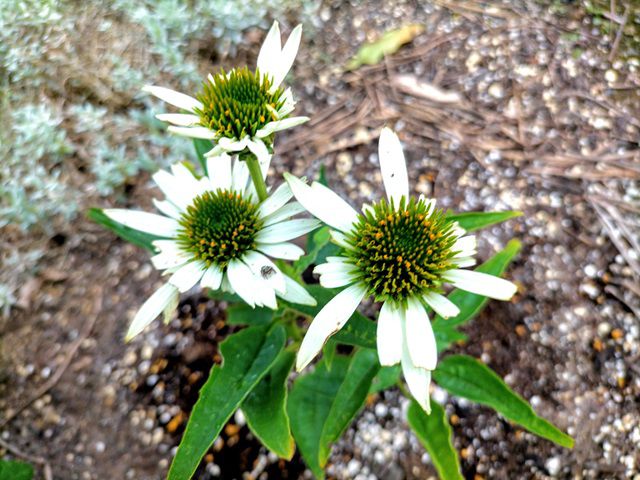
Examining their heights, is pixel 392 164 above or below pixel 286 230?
above

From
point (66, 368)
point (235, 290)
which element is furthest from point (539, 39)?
point (66, 368)

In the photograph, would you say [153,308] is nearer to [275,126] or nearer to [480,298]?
[275,126]

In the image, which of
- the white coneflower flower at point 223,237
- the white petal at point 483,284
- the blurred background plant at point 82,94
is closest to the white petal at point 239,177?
the white coneflower flower at point 223,237

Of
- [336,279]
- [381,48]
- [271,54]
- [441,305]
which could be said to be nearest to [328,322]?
[336,279]

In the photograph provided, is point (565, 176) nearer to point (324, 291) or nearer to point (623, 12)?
point (623, 12)

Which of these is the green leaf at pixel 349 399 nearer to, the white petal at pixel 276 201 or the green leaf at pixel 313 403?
the green leaf at pixel 313 403

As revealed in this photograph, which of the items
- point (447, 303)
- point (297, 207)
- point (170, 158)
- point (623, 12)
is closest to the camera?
point (447, 303)
